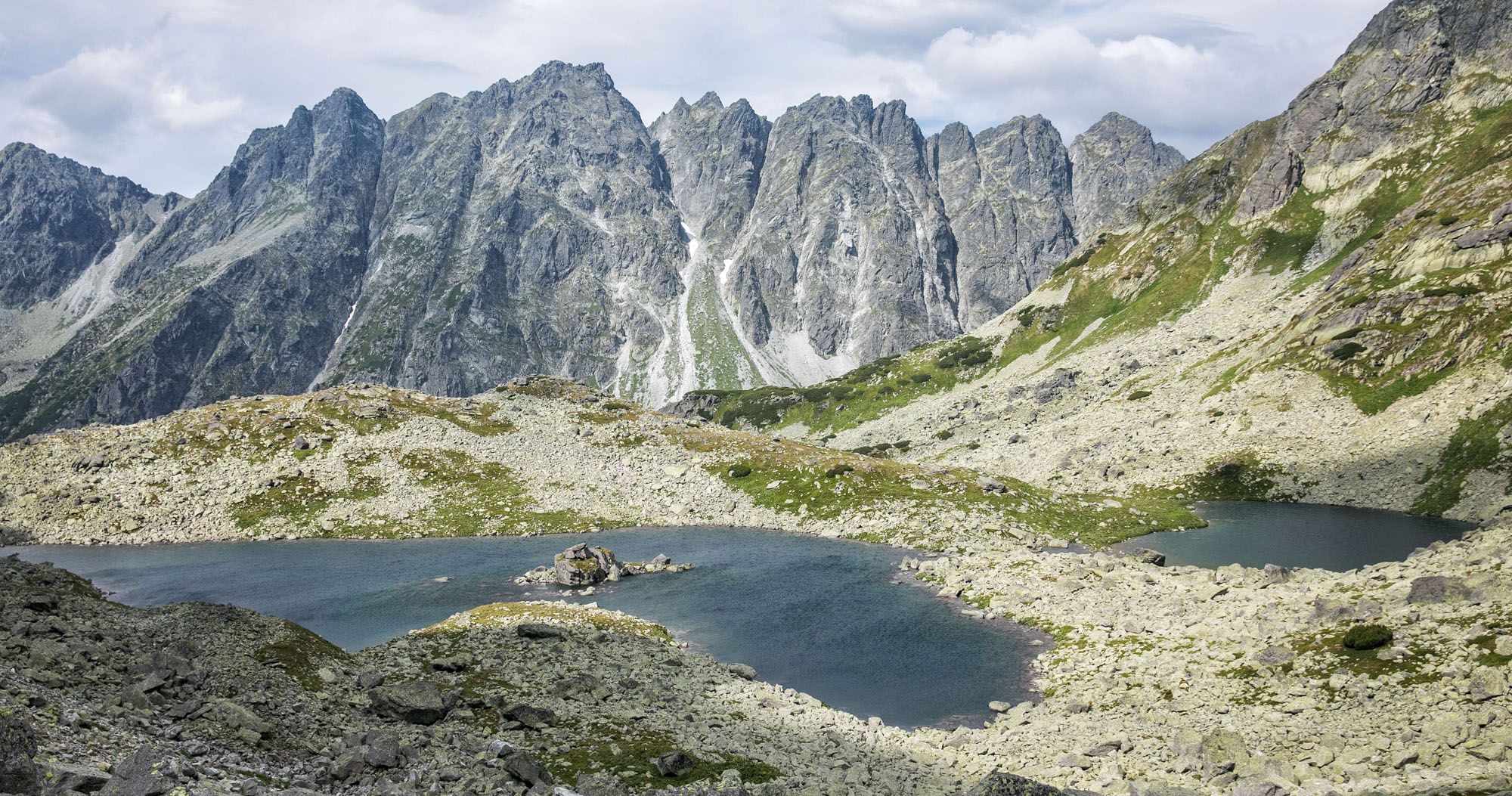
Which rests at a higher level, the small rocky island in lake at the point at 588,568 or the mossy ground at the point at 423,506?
the mossy ground at the point at 423,506

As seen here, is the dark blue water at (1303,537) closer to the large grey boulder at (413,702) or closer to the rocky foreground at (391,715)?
the rocky foreground at (391,715)

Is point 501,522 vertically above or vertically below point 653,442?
below

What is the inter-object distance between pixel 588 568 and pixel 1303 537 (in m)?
75.2

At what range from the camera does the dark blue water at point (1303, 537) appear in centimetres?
7419

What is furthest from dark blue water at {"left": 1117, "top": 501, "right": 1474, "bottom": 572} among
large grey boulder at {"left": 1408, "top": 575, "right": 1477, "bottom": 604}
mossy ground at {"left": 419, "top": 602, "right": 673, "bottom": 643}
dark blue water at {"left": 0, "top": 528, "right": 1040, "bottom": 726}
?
mossy ground at {"left": 419, "top": 602, "right": 673, "bottom": 643}

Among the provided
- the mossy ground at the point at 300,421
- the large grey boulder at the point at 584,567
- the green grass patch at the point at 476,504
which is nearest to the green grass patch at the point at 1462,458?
the large grey boulder at the point at 584,567

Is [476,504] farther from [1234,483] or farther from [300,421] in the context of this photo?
[1234,483]

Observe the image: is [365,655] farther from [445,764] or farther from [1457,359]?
[1457,359]

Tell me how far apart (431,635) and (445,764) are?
25828 mm

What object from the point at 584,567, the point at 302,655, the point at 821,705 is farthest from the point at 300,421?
the point at 821,705

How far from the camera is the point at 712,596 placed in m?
68.6

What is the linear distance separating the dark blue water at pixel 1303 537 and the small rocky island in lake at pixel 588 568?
162ft

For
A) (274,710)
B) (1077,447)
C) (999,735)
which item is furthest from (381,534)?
(1077,447)

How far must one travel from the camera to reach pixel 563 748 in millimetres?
30500
